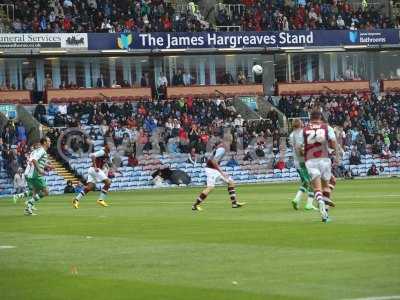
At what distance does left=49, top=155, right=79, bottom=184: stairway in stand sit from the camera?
54750 mm

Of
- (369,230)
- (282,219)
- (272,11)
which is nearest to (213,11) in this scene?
(272,11)

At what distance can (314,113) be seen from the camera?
2283cm

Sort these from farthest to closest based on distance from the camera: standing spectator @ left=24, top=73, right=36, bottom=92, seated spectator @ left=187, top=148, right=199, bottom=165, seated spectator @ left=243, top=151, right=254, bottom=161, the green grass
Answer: standing spectator @ left=24, top=73, right=36, bottom=92
seated spectator @ left=243, top=151, right=254, bottom=161
seated spectator @ left=187, top=148, right=199, bottom=165
the green grass

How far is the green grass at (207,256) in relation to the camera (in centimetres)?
1309

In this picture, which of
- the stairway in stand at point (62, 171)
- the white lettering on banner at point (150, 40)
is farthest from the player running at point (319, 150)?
the white lettering on banner at point (150, 40)

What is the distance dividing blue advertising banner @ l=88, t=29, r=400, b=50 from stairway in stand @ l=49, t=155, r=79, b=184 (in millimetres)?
12074

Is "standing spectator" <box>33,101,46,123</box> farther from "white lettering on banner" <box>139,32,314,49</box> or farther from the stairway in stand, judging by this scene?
"white lettering on banner" <box>139,32,314,49</box>

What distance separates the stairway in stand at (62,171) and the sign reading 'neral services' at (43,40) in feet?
32.6

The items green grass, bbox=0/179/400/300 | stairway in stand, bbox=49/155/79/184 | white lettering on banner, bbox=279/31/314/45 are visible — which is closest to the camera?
green grass, bbox=0/179/400/300

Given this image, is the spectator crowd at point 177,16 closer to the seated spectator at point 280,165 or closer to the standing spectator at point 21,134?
the standing spectator at point 21,134

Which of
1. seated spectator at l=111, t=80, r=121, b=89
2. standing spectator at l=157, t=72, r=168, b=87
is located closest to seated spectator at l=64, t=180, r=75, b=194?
seated spectator at l=111, t=80, r=121, b=89

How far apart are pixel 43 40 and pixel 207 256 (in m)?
48.8

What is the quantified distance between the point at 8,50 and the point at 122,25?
7341 mm

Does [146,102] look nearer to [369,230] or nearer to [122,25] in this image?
[122,25]
